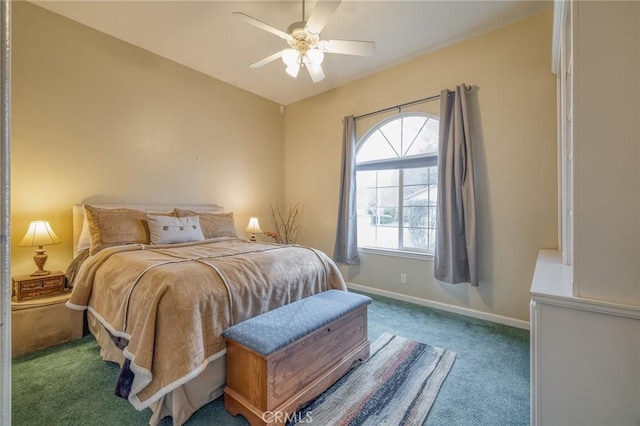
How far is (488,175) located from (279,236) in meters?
3.03

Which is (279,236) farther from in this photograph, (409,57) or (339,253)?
(409,57)

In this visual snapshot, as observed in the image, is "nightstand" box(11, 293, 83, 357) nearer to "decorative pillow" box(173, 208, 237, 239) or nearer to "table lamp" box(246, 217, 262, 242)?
"decorative pillow" box(173, 208, 237, 239)

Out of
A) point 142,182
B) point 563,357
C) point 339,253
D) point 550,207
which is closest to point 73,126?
point 142,182

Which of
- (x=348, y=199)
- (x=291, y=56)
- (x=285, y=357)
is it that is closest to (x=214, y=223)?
(x=348, y=199)

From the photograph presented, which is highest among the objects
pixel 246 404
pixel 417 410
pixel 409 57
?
pixel 409 57

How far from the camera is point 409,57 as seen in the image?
3.34 metres

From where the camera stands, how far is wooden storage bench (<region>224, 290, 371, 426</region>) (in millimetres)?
1448

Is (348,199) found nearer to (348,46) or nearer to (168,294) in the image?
(348,46)

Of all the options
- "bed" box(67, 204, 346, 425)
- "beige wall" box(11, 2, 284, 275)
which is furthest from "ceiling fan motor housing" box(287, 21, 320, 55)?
"beige wall" box(11, 2, 284, 275)

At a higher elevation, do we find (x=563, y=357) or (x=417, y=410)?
(x=563, y=357)

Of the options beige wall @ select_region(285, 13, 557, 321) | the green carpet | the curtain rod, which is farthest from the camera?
the curtain rod

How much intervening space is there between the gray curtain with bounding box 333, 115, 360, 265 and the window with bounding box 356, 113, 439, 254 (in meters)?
0.16

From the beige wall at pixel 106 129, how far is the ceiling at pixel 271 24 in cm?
27

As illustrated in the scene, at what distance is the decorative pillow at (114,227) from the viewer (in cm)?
250
